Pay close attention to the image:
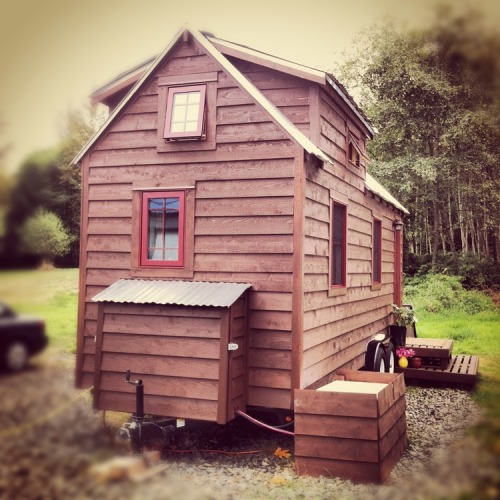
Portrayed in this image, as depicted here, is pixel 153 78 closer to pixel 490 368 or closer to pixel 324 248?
pixel 324 248

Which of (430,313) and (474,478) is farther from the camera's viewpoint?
(430,313)

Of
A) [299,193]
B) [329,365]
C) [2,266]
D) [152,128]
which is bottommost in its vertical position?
[329,365]

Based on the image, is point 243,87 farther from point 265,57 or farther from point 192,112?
point 192,112

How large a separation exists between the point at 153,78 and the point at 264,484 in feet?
19.3

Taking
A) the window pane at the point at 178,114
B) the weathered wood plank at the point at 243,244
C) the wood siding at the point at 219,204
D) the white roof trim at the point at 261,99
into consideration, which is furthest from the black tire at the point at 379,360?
the window pane at the point at 178,114

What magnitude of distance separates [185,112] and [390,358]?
6959 mm

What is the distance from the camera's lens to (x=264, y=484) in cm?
625

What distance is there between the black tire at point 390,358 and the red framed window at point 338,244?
2536mm

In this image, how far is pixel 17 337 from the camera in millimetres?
3002

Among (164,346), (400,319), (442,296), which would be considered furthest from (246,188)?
(442,296)

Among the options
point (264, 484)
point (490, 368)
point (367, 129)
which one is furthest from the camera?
point (490, 368)

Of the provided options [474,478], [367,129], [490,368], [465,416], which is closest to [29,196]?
[474,478]

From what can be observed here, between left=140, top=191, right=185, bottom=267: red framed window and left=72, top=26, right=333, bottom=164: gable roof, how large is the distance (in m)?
1.49

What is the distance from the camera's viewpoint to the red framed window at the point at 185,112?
309 inches
